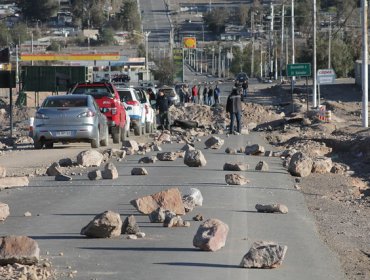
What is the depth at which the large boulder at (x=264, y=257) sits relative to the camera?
29.9ft

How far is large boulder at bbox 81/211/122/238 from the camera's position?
415 inches

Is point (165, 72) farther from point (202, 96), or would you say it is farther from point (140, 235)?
point (140, 235)

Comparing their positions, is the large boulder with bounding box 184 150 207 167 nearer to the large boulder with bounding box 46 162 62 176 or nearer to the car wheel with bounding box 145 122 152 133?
the large boulder with bounding box 46 162 62 176

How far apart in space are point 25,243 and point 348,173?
14060 mm

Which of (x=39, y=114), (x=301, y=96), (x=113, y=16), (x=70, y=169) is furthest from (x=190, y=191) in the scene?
(x=113, y=16)

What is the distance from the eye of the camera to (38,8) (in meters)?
184

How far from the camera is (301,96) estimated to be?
236 ft

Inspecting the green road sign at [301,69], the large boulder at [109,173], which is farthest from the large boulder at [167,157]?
the green road sign at [301,69]

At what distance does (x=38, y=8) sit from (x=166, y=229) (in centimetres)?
17578

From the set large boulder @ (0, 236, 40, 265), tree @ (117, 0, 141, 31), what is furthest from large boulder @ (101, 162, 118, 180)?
tree @ (117, 0, 141, 31)

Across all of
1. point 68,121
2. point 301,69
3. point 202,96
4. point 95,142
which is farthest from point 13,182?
point 202,96

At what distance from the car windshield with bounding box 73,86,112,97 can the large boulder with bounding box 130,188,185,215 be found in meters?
18.4

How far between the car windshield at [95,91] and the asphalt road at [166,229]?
1204cm

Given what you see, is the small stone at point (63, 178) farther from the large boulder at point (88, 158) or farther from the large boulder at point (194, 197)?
the large boulder at point (194, 197)
